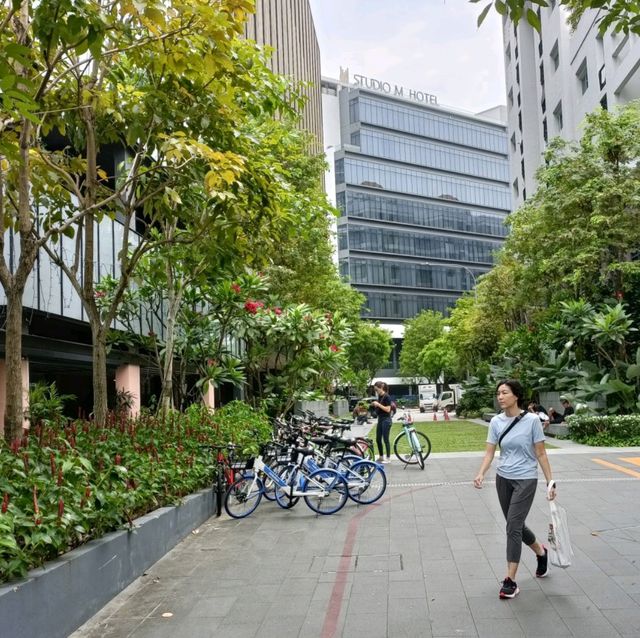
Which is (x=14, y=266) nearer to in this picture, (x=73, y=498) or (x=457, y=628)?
(x=73, y=498)

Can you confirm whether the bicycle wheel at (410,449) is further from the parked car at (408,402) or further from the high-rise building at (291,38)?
the parked car at (408,402)

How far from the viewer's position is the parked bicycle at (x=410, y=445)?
46.9ft

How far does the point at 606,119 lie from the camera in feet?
73.4

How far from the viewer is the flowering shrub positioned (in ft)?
16.3

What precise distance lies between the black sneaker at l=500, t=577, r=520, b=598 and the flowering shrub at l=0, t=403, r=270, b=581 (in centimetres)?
323

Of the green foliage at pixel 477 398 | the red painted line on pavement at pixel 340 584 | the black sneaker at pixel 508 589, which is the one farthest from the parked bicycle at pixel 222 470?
the green foliage at pixel 477 398

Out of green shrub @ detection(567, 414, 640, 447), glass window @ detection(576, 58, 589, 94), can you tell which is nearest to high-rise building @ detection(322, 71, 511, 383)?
glass window @ detection(576, 58, 589, 94)

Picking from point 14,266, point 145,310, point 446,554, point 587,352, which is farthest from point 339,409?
point 446,554

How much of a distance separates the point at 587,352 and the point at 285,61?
33919mm

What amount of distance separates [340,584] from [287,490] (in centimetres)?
360

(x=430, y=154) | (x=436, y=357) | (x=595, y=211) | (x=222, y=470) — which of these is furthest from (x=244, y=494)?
(x=430, y=154)

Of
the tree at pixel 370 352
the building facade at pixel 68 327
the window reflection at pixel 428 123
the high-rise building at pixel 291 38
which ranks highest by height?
the window reflection at pixel 428 123

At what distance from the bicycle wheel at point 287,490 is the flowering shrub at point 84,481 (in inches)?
39.0

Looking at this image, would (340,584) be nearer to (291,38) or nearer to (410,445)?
(410,445)
